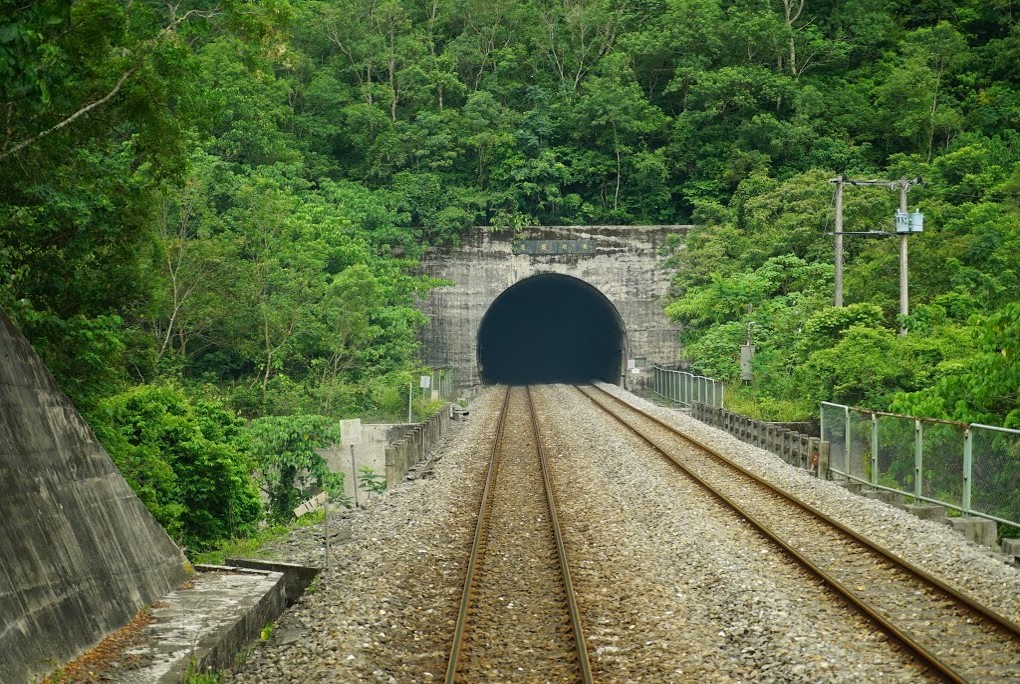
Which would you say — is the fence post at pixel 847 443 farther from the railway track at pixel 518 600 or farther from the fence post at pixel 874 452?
the railway track at pixel 518 600

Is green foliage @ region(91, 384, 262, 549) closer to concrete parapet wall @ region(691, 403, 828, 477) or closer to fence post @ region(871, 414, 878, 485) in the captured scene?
concrete parapet wall @ region(691, 403, 828, 477)

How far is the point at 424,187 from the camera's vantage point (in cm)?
4353

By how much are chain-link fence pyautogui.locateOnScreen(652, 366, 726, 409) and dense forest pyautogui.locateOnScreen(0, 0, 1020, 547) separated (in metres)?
0.95

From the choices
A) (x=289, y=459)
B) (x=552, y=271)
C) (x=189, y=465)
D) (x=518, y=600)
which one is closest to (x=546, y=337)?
(x=552, y=271)

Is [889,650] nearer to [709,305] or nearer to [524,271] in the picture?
[709,305]

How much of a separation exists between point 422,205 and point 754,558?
33920mm

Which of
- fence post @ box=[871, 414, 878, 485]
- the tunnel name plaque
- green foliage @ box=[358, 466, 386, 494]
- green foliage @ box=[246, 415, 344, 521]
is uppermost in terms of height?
the tunnel name plaque

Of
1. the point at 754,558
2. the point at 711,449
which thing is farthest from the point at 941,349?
the point at 754,558

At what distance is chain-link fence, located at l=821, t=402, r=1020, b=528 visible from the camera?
39.8ft

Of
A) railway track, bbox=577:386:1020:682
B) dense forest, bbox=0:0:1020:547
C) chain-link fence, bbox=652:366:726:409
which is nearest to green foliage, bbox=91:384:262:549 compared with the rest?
dense forest, bbox=0:0:1020:547

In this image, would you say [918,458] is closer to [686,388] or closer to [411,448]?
[411,448]

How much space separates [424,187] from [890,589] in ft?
116

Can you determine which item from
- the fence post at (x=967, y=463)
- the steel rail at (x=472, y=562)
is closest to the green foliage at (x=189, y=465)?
the steel rail at (x=472, y=562)

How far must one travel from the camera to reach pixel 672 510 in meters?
13.8
